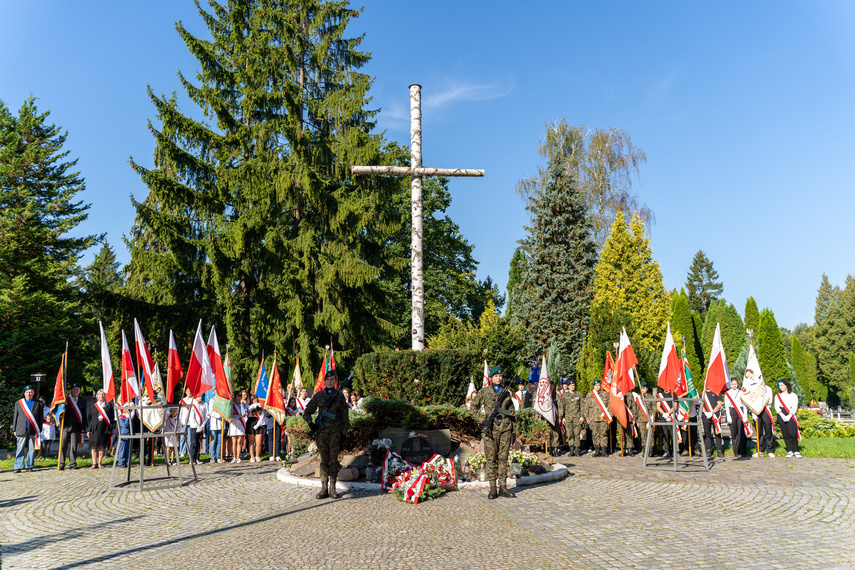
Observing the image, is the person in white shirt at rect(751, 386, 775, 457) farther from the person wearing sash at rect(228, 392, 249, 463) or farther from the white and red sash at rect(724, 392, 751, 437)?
the person wearing sash at rect(228, 392, 249, 463)

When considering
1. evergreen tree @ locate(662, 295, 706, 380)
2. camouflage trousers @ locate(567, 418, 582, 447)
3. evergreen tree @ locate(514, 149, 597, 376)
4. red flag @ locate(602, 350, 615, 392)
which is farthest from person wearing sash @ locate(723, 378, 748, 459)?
evergreen tree @ locate(662, 295, 706, 380)

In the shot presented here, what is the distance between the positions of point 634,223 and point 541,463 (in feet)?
94.3

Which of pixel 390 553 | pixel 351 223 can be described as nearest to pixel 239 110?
pixel 351 223

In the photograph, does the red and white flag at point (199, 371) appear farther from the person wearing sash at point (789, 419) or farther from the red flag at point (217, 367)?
the person wearing sash at point (789, 419)

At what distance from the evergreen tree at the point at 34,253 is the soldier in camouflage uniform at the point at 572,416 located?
55.8 ft

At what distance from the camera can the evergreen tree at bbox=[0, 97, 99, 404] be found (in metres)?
24.5

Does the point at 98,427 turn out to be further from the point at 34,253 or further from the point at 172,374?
the point at 34,253

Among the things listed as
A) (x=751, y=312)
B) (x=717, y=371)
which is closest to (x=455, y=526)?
(x=717, y=371)

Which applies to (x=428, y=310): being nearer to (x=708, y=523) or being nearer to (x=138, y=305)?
(x=138, y=305)

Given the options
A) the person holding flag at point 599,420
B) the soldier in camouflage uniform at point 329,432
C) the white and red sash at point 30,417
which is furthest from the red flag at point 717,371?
the white and red sash at point 30,417

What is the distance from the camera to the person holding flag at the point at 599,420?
619 inches

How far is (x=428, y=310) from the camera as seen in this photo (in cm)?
3712

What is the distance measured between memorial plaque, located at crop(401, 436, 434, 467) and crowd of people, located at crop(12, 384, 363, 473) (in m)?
2.95

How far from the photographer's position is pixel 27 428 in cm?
1447
